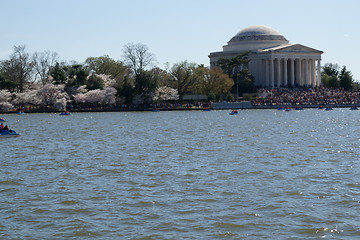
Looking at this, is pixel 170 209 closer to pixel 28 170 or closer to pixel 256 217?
pixel 256 217

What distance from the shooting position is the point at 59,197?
79.6 feet

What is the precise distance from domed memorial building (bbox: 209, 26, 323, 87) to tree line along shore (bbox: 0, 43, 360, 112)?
14.8m

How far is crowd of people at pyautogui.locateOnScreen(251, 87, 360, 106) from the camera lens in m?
124

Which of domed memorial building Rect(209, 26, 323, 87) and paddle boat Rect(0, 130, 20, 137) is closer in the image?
paddle boat Rect(0, 130, 20, 137)

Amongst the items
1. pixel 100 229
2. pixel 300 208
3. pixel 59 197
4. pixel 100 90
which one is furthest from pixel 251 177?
pixel 100 90

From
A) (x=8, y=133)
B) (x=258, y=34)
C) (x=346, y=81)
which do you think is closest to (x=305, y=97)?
(x=346, y=81)

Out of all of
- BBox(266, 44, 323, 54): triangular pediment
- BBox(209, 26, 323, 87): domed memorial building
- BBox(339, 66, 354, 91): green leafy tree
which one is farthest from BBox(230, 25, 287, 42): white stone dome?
BBox(339, 66, 354, 91): green leafy tree

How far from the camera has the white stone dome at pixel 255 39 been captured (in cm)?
16375

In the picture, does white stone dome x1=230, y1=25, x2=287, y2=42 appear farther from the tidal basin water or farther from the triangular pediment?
the tidal basin water

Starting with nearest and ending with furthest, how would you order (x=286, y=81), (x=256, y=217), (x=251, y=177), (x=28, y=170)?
(x=256, y=217), (x=251, y=177), (x=28, y=170), (x=286, y=81)

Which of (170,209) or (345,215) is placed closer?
(345,215)

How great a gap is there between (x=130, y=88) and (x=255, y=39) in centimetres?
5798

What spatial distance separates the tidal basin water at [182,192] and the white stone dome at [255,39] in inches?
4764

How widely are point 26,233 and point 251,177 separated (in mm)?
12225
